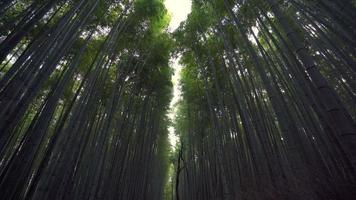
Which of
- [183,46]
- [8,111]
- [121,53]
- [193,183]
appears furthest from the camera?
[193,183]

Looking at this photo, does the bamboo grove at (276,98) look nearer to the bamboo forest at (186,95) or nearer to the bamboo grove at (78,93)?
the bamboo forest at (186,95)

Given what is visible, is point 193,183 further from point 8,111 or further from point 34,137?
point 8,111

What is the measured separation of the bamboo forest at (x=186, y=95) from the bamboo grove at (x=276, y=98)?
27mm

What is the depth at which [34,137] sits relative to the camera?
333 cm

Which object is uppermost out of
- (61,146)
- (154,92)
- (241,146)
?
(154,92)

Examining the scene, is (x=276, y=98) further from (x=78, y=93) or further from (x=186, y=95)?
(x=186, y=95)

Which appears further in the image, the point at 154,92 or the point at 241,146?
the point at 154,92

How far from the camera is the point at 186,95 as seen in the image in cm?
898

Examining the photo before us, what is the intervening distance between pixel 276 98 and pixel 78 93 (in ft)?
13.5

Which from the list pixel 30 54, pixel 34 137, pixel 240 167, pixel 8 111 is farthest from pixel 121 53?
pixel 240 167

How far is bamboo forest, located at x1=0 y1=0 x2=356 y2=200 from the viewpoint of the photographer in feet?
9.04

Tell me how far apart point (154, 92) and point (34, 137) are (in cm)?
547

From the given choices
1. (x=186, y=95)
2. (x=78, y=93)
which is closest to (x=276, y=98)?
(x=78, y=93)

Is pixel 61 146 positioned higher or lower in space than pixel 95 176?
higher
